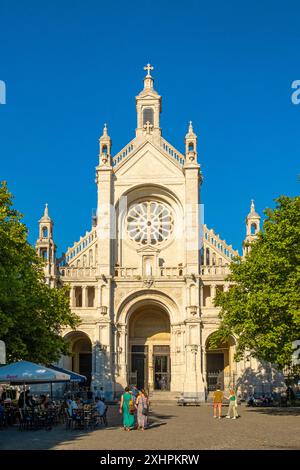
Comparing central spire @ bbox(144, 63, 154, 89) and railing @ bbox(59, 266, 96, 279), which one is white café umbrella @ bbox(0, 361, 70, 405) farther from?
central spire @ bbox(144, 63, 154, 89)

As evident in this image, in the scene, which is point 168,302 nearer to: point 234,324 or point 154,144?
point 154,144

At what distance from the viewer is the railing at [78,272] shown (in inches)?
2367

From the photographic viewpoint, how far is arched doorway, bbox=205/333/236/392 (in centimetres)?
5834

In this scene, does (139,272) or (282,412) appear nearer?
(282,412)

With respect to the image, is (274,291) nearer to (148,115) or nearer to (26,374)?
(26,374)

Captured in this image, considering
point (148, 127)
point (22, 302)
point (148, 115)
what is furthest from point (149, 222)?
point (22, 302)

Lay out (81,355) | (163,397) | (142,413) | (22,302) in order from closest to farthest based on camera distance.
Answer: (142,413) → (22,302) → (163,397) → (81,355)

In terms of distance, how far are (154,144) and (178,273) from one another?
527 inches

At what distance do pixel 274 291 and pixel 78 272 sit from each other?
27874 millimetres

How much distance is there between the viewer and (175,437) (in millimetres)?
24953

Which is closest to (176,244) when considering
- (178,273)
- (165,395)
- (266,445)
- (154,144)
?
(178,273)

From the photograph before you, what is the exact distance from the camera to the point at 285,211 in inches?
1460

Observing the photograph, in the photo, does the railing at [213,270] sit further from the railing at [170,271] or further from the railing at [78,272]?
the railing at [78,272]

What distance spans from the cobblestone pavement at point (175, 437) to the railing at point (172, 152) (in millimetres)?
34594
